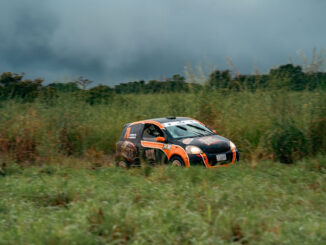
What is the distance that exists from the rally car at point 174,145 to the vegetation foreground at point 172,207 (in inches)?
49.7

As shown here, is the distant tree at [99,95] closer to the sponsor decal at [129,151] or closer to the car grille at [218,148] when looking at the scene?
the sponsor decal at [129,151]

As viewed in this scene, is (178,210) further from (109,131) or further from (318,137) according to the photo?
(109,131)

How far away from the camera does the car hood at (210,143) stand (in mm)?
10438

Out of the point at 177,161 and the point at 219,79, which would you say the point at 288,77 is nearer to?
the point at 219,79

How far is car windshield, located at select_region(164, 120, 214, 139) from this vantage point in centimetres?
1123

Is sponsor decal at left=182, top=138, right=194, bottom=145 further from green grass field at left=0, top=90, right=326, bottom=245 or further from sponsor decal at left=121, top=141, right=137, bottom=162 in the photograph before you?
sponsor decal at left=121, top=141, right=137, bottom=162

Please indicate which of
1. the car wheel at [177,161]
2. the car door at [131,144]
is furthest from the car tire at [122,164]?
the car wheel at [177,161]

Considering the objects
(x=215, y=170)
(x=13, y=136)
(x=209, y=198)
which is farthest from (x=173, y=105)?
(x=209, y=198)

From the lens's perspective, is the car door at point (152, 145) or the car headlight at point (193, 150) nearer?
the car headlight at point (193, 150)

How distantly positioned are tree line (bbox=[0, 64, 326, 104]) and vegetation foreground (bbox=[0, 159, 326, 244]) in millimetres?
3992

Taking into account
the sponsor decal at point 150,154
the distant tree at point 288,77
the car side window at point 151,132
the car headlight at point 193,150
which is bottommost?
the sponsor decal at point 150,154

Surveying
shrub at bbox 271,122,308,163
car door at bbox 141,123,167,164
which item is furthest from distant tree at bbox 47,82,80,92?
shrub at bbox 271,122,308,163

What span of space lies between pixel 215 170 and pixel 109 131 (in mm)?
7958

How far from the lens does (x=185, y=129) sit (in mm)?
11492
